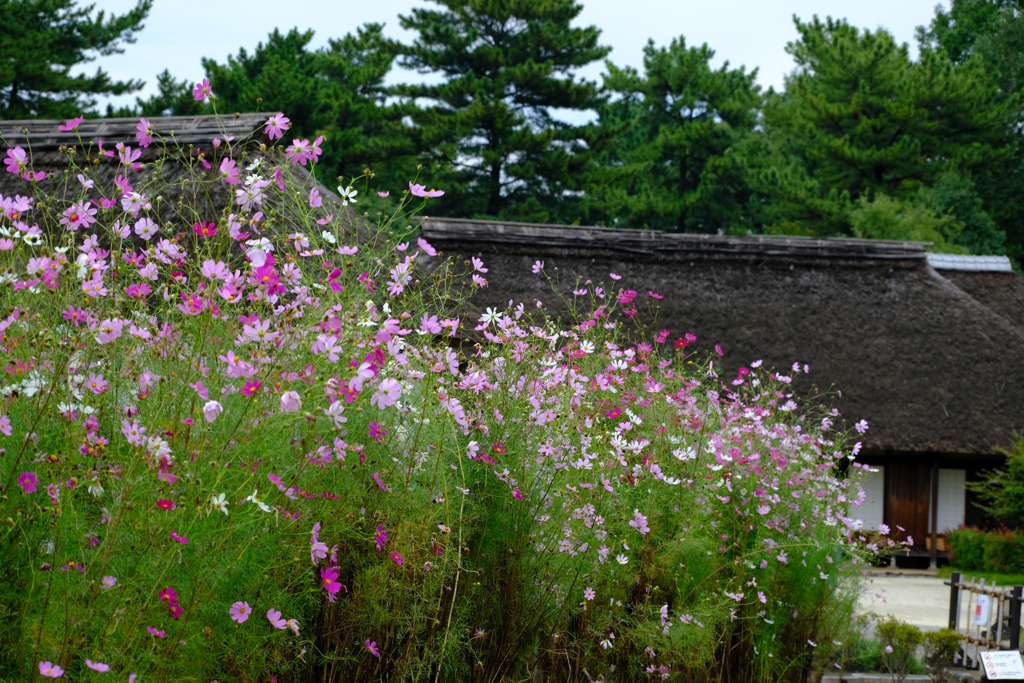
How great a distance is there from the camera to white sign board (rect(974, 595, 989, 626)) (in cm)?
614

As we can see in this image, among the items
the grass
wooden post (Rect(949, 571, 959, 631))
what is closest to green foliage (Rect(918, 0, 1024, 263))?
the grass

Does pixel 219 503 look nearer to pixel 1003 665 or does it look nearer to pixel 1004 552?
pixel 1003 665

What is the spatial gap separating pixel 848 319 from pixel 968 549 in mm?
3190

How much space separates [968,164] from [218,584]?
21.6 m

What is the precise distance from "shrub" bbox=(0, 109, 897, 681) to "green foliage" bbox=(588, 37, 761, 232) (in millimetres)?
16447

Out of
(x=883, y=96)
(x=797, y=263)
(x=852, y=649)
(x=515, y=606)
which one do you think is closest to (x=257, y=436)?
(x=515, y=606)

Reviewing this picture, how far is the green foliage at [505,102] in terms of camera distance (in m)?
17.7

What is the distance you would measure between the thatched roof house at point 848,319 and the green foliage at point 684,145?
7412 millimetres

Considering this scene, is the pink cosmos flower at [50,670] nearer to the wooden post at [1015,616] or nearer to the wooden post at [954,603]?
the wooden post at [1015,616]

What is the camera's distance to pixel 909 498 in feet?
41.7

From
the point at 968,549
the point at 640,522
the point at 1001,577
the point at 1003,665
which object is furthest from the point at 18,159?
the point at 968,549

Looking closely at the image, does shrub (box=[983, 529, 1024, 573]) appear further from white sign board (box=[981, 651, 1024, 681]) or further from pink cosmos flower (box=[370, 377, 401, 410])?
pink cosmos flower (box=[370, 377, 401, 410])

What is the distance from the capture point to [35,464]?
2068 millimetres

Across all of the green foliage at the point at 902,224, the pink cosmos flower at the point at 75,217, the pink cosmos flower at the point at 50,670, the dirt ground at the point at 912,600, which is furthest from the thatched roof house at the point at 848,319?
the pink cosmos flower at the point at 50,670
